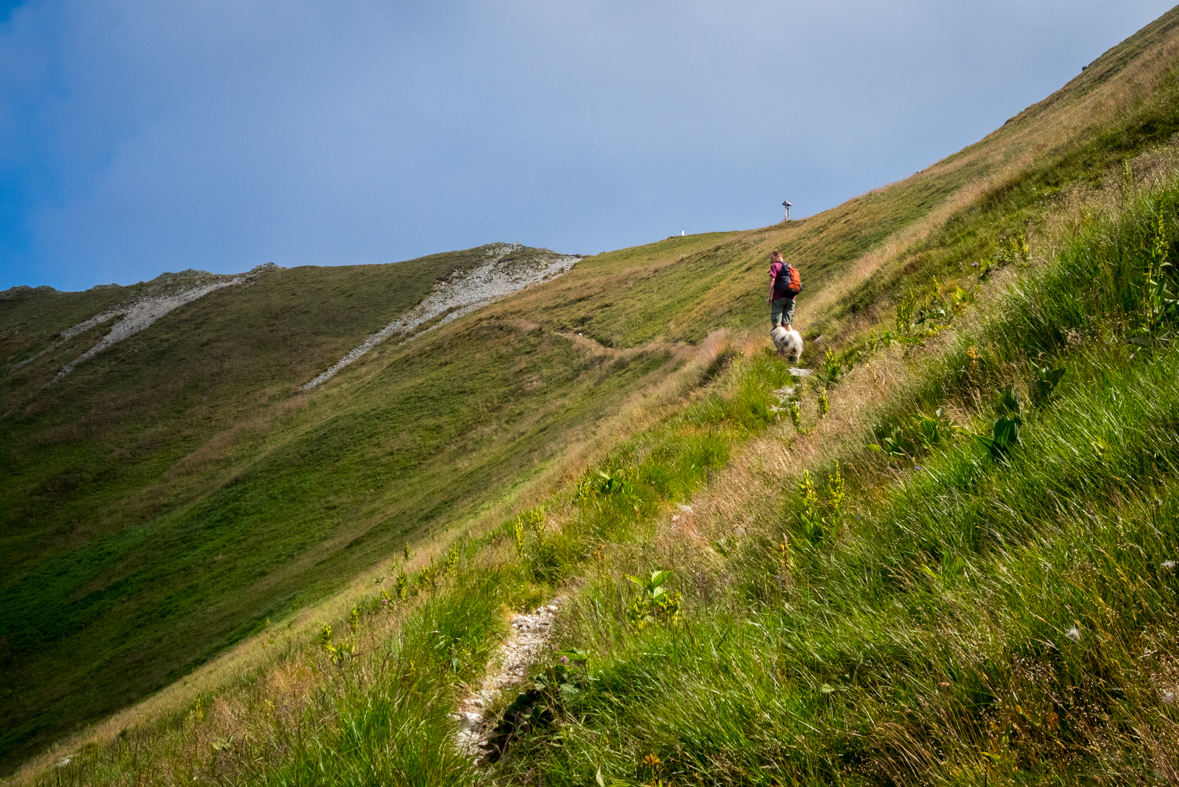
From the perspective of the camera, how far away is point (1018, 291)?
3.84m

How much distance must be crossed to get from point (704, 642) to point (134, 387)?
86.7m

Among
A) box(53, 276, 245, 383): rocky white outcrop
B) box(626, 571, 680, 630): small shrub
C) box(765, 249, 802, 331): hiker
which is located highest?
box(53, 276, 245, 383): rocky white outcrop

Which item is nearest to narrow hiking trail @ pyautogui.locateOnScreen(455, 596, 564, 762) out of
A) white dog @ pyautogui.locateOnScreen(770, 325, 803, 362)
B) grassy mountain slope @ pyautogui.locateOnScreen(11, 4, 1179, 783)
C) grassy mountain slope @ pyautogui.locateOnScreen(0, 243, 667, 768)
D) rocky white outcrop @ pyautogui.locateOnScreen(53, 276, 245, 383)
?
grassy mountain slope @ pyautogui.locateOnScreen(11, 4, 1179, 783)

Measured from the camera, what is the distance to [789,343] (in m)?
10.8

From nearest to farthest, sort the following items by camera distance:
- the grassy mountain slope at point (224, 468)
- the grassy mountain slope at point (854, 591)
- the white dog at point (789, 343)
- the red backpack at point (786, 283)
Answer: the grassy mountain slope at point (854, 591)
the white dog at point (789, 343)
the red backpack at point (786, 283)
the grassy mountain slope at point (224, 468)

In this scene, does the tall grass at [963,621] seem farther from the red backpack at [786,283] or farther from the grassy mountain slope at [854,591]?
the red backpack at [786,283]

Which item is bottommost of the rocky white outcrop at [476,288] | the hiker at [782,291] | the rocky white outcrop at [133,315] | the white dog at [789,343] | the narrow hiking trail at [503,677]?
the narrow hiking trail at [503,677]

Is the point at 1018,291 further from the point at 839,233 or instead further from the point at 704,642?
the point at 839,233

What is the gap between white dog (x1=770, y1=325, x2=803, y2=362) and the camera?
10.7 meters

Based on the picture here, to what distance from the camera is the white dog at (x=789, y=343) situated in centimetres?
1070

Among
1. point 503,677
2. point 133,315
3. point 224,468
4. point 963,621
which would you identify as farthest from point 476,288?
A: point 963,621

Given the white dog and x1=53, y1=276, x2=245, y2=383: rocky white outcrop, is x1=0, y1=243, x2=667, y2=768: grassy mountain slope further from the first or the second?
the white dog

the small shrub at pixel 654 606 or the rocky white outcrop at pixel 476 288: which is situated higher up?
the rocky white outcrop at pixel 476 288

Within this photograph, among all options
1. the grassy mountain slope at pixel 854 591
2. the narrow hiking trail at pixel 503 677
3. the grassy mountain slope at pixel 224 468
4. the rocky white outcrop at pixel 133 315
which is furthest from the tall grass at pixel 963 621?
the rocky white outcrop at pixel 133 315
